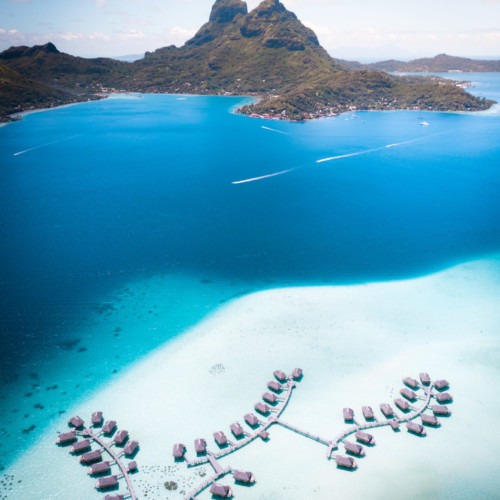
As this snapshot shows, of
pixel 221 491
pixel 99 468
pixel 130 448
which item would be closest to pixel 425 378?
pixel 221 491

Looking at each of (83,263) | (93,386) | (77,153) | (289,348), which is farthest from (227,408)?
(77,153)

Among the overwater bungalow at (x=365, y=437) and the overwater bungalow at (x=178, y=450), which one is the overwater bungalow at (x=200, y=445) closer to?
the overwater bungalow at (x=178, y=450)

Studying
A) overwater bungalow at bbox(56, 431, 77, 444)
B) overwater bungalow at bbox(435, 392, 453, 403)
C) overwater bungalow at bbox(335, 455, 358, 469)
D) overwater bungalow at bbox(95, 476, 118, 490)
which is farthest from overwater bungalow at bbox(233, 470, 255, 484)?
overwater bungalow at bbox(435, 392, 453, 403)

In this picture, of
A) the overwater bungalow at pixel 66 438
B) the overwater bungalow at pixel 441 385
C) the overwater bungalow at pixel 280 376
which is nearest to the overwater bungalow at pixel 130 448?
the overwater bungalow at pixel 66 438

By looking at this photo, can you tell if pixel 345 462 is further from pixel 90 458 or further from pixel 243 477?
pixel 90 458

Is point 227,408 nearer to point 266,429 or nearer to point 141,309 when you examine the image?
point 266,429
